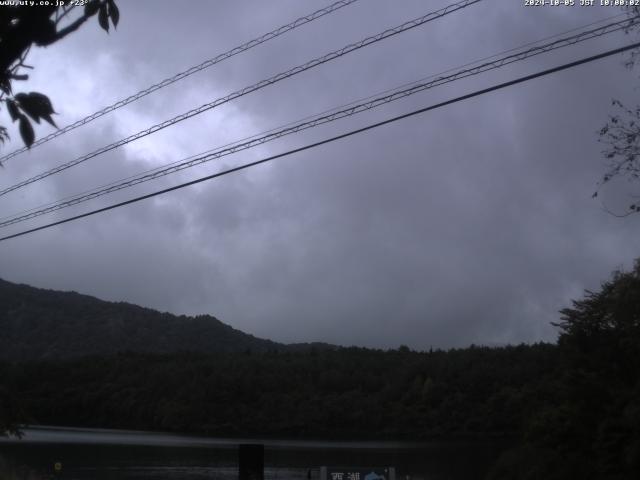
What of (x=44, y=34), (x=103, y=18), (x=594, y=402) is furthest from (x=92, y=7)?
(x=594, y=402)

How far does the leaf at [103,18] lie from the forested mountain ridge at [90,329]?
88541mm

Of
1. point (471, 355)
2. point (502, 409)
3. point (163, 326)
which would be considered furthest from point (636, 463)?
point (163, 326)

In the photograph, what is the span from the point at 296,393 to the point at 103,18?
4154 inches

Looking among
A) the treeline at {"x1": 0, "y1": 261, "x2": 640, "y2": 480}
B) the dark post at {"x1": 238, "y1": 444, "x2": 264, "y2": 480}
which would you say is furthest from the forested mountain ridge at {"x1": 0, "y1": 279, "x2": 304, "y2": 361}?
the dark post at {"x1": 238, "y1": 444, "x2": 264, "y2": 480}

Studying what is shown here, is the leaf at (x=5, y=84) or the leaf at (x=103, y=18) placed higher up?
the leaf at (x=103, y=18)

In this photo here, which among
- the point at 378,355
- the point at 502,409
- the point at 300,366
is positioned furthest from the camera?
the point at 378,355

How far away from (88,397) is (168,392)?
44.8 ft

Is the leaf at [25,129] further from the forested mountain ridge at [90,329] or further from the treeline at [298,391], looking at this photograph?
the forested mountain ridge at [90,329]

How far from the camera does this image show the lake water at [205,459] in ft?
135

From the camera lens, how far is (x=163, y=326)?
14125cm

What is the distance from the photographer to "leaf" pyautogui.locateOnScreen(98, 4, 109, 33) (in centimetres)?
446

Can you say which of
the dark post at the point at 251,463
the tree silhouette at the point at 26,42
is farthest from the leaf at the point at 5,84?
the dark post at the point at 251,463

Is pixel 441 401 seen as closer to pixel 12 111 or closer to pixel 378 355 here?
pixel 378 355

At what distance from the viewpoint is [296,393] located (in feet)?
353
